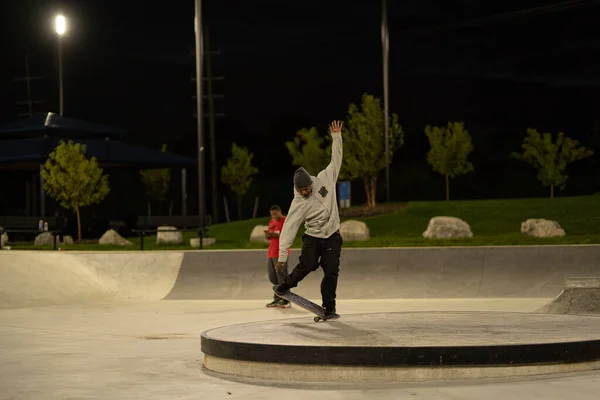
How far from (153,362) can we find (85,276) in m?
10.8

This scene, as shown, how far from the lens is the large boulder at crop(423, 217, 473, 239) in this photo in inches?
1089

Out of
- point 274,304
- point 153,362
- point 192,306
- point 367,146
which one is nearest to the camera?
point 153,362

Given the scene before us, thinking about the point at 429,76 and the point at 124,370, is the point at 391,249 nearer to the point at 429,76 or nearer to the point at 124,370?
the point at 124,370

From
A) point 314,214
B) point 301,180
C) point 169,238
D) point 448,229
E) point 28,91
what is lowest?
point 169,238

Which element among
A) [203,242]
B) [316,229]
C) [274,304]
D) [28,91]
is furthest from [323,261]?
[28,91]

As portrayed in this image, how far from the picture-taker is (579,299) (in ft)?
43.8

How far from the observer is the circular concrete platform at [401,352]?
8.73 metres

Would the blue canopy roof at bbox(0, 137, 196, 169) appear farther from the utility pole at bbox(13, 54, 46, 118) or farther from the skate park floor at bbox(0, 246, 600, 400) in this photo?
the utility pole at bbox(13, 54, 46, 118)

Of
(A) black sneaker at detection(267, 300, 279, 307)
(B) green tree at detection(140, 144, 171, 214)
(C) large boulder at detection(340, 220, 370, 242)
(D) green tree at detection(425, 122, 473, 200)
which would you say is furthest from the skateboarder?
(B) green tree at detection(140, 144, 171, 214)

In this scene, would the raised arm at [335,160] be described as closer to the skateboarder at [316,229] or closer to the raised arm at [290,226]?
the skateboarder at [316,229]

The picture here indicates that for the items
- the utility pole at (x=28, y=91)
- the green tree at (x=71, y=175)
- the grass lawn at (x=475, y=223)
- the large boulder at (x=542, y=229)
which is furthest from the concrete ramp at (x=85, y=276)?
the utility pole at (x=28, y=91)

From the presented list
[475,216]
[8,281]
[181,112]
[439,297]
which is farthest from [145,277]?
[181,112]

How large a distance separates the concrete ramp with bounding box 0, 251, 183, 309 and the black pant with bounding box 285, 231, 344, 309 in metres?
8.46

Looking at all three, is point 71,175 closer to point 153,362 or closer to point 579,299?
point 579,299
